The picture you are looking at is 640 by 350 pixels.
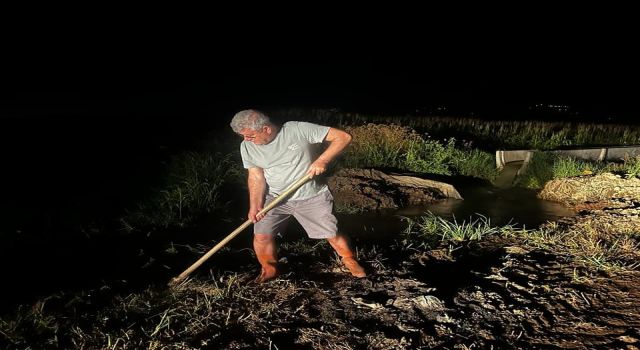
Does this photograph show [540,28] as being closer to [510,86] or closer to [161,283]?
[510,86]

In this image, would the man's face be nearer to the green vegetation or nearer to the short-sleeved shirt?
the short-sleeved shirt

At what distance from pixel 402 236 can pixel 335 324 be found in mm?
2181

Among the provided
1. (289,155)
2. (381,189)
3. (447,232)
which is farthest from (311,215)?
(381,189)

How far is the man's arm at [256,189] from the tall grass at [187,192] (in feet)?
6.76

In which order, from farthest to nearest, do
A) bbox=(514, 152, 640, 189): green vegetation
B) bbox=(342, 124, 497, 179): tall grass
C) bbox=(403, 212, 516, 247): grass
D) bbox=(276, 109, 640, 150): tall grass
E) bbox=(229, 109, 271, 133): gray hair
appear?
bbox=(276, 109, 640, 150): tall grass → bbox=(342, 124, 497, 179): tall grass → bbox=(514, 152, 640, 189): green vegetation → bbox=(403, 212, 516, 247): grass → bbox=(229, 109, 271, 133): gray hair

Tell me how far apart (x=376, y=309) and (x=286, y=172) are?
3.69ft

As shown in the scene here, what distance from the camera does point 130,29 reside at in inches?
655

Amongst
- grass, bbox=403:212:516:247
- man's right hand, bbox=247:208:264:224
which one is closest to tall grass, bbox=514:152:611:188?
grass, bbox=403:212:516:247

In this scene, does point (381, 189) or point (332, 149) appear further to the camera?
point (381, 189)

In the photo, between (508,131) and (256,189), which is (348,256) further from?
(508,131)

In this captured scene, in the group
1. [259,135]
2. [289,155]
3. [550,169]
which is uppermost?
[259,135]

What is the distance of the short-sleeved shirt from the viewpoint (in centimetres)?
330

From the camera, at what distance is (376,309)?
3.10 meters

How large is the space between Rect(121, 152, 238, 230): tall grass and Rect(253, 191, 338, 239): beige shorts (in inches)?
80.9
